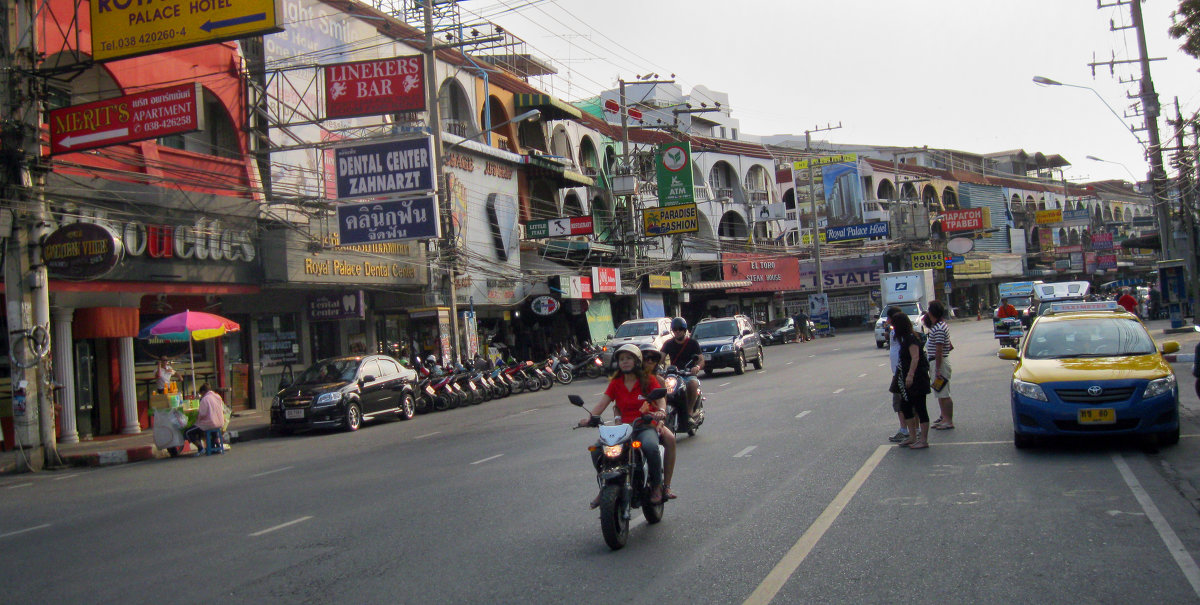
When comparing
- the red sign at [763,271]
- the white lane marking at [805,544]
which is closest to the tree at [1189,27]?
the white lane marking at [805,544]

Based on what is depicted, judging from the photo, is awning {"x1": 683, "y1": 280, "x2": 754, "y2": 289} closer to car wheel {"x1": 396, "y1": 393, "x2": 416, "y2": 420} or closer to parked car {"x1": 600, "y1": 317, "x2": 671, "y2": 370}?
parked car {"x1": 600, "y1": 317, "x2": 671, "y2": 370}

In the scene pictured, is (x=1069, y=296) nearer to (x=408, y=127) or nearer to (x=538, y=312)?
(x=538, y=312)

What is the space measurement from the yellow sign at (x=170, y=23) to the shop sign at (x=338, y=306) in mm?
11336

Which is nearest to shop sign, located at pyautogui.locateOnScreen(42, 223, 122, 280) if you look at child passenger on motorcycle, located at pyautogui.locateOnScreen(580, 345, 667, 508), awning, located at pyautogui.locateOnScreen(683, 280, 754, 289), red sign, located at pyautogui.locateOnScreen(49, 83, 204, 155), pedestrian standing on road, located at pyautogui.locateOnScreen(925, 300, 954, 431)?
red sign, located at pyautogui.locateOnScreen(49, 83, 204, 155)

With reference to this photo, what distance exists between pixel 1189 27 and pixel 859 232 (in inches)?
1348

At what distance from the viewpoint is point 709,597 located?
550 cm

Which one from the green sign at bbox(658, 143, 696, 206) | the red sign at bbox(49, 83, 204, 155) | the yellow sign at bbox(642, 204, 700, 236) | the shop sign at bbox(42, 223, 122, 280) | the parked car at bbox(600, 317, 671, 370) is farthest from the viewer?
the green sign at bbox(658, 143, 696, 206)

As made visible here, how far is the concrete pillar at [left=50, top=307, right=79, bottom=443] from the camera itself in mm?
18375

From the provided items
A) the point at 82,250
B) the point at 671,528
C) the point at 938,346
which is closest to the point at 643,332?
the point at 82,250

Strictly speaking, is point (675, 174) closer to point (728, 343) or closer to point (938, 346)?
point (728, 343)

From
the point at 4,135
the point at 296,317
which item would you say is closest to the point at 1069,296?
the point at 296,317

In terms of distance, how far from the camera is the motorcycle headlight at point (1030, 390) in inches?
379

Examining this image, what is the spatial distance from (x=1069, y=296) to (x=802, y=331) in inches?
912

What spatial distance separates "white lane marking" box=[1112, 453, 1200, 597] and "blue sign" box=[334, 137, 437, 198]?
15.9 meters
